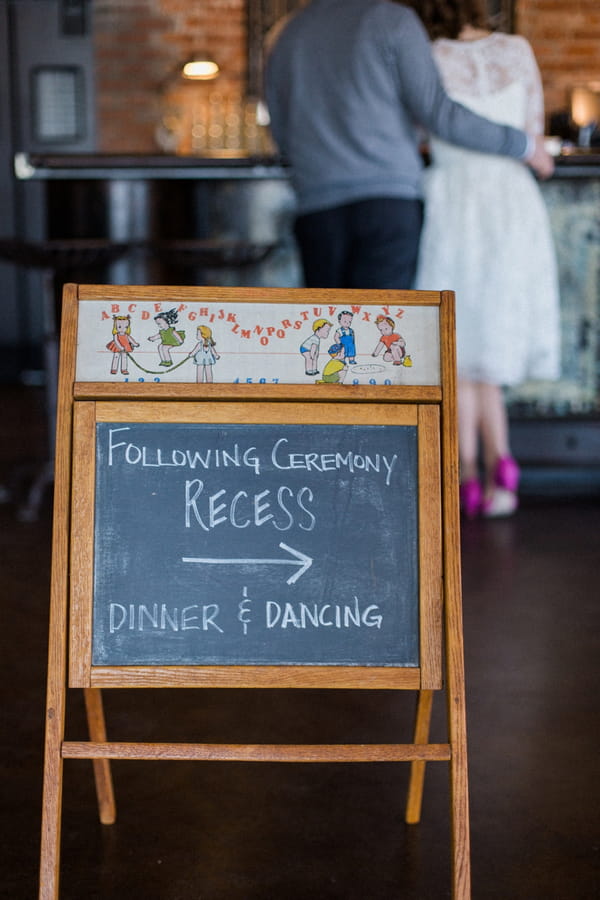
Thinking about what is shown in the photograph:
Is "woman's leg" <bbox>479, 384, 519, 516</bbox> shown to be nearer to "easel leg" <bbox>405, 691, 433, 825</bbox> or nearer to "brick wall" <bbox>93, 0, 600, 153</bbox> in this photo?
"easel leg" <bbox>405, 691, 433, 825</bbox>

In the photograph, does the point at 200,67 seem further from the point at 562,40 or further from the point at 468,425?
the point at 468,425

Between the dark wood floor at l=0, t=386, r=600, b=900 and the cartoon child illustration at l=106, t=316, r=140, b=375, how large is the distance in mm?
702

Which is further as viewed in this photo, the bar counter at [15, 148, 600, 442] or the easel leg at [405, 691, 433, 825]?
the bar counter at [15, 148, 600, 442]

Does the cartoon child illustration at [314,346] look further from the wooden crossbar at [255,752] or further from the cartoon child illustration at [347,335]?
the wooden crossbar at [255,752]

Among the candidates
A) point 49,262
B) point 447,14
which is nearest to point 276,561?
point 447,14

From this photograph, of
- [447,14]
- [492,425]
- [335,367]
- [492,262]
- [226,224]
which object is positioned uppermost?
[447,14]

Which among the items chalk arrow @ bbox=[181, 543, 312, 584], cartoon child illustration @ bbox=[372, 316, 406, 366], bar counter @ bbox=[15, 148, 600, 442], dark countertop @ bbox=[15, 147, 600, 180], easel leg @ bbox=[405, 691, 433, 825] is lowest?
easel leg @ bbox=[405, 691, 433, 825]

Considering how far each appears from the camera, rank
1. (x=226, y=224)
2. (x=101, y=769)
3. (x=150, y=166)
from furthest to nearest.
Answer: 1. (x=226, y=224)
2. (x=150, y=166)
3. (x=101, y=769)

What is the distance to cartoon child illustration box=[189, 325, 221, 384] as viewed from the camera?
1409 mm

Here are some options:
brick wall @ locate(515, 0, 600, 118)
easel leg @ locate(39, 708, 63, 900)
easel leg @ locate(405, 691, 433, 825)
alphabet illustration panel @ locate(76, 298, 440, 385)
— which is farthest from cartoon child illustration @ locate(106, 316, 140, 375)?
Answer: brick wall @ locate(515, 0, 600, 118)

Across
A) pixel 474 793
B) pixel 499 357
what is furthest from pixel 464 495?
pixel 474 793

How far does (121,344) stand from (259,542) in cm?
31

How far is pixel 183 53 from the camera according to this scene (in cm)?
713

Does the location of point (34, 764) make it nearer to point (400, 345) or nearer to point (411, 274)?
point (400, 345)
